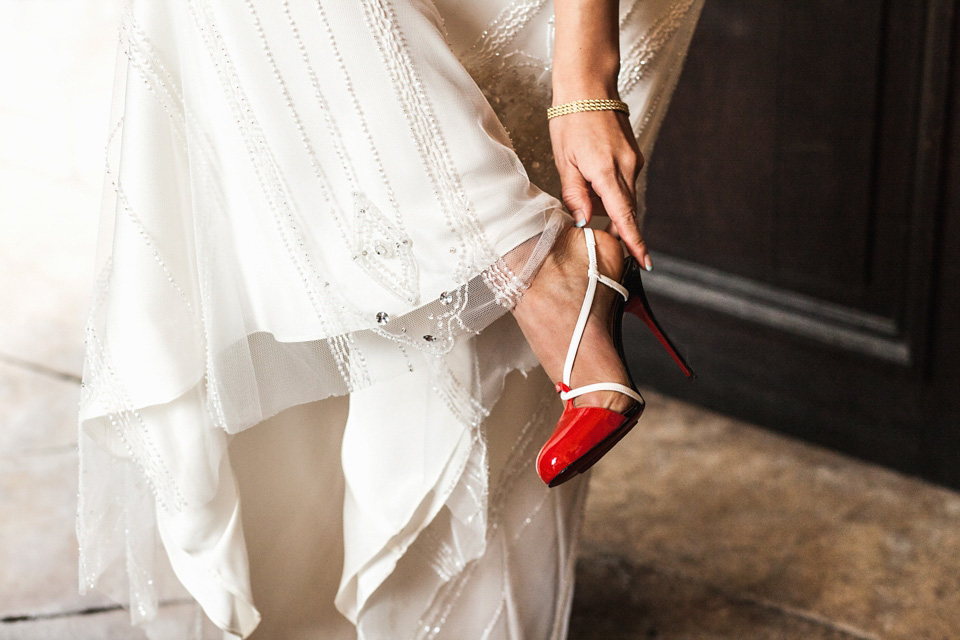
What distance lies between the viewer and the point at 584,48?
82 cm

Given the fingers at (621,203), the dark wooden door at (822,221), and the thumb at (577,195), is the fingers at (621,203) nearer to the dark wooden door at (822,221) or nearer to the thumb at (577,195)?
the thumb at (577,195)

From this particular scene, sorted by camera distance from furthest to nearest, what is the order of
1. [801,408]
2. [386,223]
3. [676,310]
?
[676,310] < [801,408] < [386,223]

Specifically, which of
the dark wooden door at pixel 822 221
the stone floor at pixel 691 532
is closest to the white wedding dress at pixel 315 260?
the stone floor at pixel 691 532

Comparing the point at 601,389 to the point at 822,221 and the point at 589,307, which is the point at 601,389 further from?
the point at 822,221

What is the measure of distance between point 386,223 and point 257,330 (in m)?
0.15

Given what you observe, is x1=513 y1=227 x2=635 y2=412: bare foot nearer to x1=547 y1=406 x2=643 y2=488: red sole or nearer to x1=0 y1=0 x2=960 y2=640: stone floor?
x1=547 y1=406 x2=643 y2=488: red sole

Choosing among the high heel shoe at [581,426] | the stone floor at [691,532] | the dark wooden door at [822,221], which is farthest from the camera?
the dark wooden door at [822,221]

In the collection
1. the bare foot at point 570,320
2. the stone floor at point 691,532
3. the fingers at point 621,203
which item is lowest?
the stone floor at point 691,532

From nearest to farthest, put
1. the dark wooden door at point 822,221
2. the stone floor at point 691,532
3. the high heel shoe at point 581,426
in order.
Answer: the high heel shoe at point 581,426, the stone floor at point 691,532, the dark wooden door at point 822,221

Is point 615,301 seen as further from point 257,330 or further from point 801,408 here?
point 801,408

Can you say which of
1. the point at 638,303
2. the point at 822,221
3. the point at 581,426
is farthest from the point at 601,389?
the point at 822,221

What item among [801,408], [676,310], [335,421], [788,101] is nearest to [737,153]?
[788,101]

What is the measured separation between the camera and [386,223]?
2.45ft

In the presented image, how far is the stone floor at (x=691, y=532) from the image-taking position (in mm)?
1359
